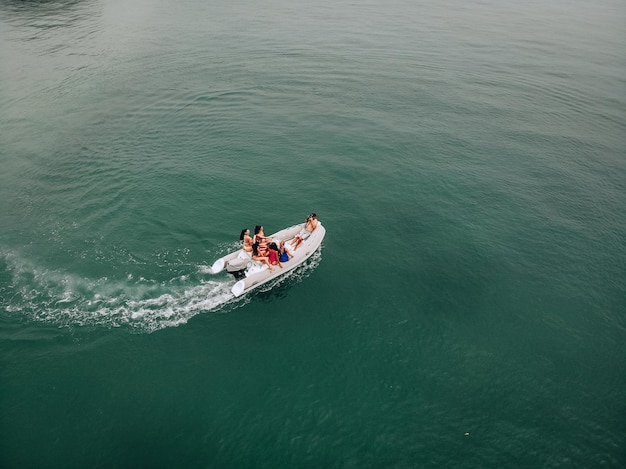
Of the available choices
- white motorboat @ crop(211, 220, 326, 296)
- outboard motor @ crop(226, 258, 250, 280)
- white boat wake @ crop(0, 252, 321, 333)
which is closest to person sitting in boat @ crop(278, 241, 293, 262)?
white motorboat @ crop(211, 220, 326, 296)

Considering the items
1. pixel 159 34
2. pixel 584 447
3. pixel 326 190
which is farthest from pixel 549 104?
pixel 159 34

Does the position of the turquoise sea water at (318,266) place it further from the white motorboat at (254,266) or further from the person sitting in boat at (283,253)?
the person sitting in boat at (283,253)

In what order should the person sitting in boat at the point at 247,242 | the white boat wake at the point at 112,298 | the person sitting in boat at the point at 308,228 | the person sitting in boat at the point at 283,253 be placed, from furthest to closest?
the person sitting in boat at the point at 308,228 → the person sitting in boat at the point at 283,253 → the person sitting in boat at the point at 247,242 → the white boat wake at the point at 112,298

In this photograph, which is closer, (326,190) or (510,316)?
(510,316)

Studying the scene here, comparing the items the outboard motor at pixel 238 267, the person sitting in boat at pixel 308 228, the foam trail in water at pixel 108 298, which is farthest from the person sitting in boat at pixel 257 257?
the person sitting in boat at pixel 308 228

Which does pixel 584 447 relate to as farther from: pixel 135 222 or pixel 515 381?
pixel 135 222

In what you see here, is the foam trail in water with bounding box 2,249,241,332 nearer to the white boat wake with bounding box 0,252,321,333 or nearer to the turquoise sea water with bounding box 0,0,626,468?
the white boat wake with bounding box 0,252,321,333
